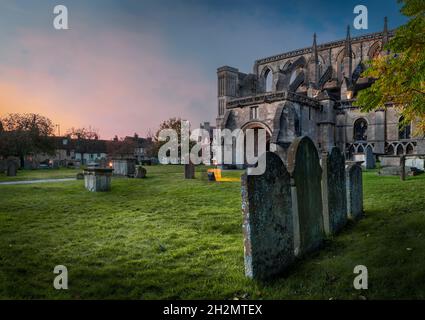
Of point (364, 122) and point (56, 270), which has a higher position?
point (364, 122)

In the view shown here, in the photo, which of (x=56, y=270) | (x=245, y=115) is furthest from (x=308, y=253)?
(x=245, y=115)

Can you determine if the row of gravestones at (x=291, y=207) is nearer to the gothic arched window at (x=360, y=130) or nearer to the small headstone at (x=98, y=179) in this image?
the small headstone at (x=98, y=179)

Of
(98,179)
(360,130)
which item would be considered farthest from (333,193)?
(360,130)

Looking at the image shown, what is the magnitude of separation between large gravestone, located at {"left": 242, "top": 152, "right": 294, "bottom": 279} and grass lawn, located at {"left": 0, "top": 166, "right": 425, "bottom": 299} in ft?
0.75

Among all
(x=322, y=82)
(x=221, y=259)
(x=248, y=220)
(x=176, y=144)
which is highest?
(x=322, y=82)

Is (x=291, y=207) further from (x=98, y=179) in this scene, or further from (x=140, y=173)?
(x=140, y=173)

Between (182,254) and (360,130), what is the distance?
1207 inches

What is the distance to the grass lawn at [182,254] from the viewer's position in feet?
12.4

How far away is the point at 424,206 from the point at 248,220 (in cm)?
573

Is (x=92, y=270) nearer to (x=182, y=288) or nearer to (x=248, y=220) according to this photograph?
(x=182, y=288)

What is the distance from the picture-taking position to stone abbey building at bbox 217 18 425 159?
1002 inches

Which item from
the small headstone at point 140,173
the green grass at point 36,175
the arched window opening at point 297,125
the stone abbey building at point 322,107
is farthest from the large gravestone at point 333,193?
the green grass at point 36,175

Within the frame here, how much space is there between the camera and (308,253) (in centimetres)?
523

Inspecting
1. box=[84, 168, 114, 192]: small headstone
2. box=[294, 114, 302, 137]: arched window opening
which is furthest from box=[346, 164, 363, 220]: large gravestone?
box=[294, 114, 302, 137]: arched window opening
